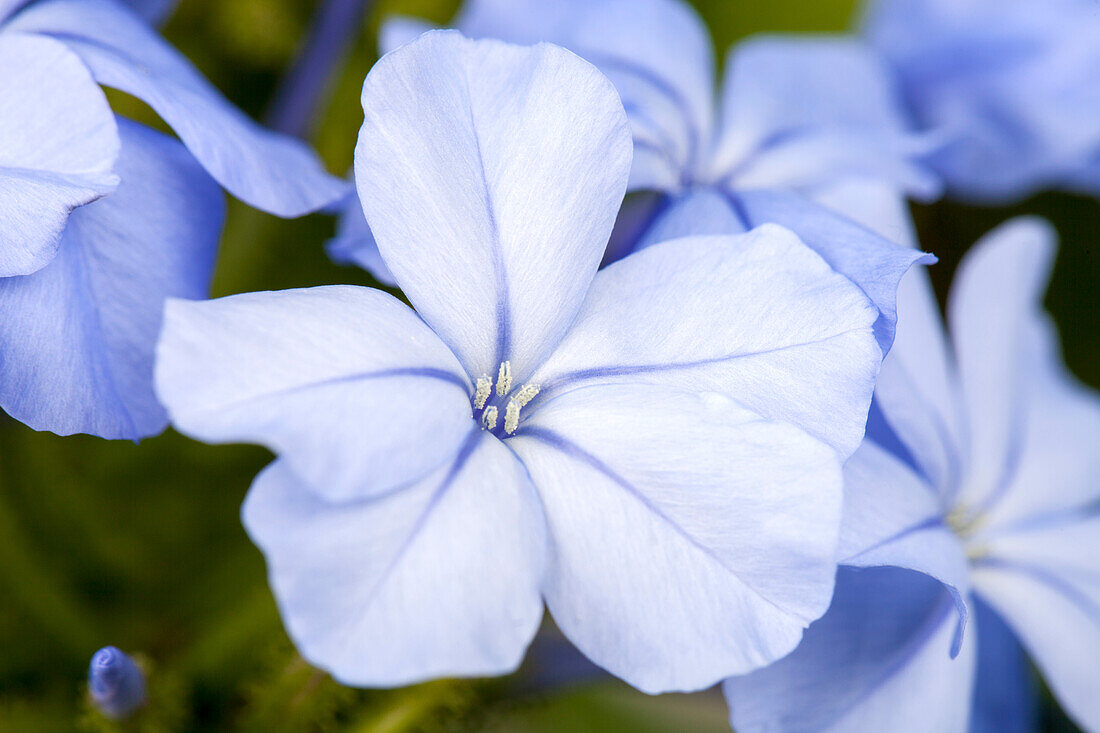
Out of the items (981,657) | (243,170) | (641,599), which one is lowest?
(981,657)

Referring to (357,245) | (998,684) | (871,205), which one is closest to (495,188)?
(357,245)

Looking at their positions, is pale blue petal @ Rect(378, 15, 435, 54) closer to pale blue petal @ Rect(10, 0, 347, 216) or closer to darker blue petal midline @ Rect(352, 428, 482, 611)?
pale blue petal @ Rect(10, 0, 347, 216)

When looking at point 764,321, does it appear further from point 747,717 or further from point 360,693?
point 360,693

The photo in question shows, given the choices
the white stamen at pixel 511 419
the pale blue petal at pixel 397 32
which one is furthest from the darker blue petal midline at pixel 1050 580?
the pale blue petal at pixel 397 32

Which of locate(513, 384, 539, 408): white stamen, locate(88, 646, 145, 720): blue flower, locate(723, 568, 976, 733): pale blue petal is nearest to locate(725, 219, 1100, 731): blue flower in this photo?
locate(723, 568, 976, 733): pale blue petal

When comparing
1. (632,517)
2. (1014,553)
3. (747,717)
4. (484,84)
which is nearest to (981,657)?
(1014,553)

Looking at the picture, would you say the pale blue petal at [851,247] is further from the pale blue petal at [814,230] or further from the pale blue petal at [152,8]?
the pale blue petal at [152,8]
